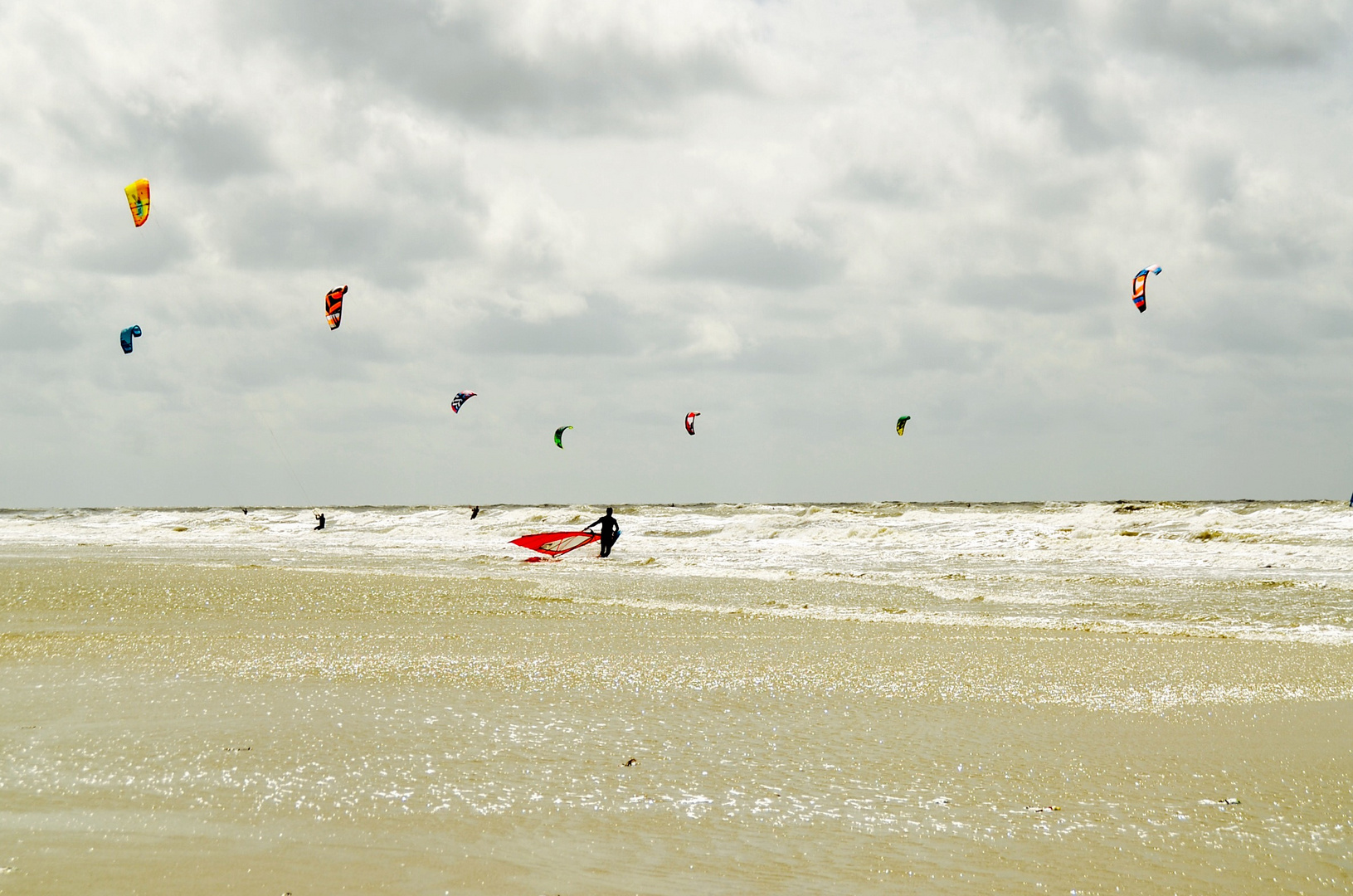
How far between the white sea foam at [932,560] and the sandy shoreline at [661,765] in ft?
11.8

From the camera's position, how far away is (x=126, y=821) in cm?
362

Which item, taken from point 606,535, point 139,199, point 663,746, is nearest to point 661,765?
point 663,746

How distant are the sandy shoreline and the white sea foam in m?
3.60

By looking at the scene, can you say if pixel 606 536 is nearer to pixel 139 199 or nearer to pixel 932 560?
pixel 932 560

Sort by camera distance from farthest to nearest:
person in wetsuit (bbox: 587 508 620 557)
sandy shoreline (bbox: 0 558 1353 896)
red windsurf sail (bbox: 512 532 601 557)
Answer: red windsurf sail (bbox: 512 532 601 557) < person in wetsuit (bbox: 587 508 620 557) < sandy shoreline (bbox: 0 558 1353 896)

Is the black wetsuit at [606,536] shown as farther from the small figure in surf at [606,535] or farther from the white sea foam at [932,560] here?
the white sea foam at [932,560]

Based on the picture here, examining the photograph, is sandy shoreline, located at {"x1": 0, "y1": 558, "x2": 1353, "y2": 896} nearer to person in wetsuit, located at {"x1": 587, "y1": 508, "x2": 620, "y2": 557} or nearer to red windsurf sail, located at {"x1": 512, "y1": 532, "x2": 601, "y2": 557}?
person in wetsuit, located at {"x1": 587, "y1": 508, "x2": 620, "y2": 557}

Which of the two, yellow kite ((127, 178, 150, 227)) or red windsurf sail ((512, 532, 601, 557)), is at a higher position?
yellow kite ((127, 178, 150, 227))

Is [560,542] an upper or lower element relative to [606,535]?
lower

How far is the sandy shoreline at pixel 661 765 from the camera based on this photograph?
130 inches

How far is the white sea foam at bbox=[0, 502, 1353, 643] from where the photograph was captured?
1209cm

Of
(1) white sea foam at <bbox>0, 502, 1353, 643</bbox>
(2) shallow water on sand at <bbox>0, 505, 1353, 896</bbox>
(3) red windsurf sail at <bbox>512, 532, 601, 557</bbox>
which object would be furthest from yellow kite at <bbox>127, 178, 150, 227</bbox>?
(2) shallow water on sand at <bbox>0, 505, 1353, 896</bbox>

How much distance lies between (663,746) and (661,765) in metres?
0.35

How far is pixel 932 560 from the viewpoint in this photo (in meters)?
20.8
